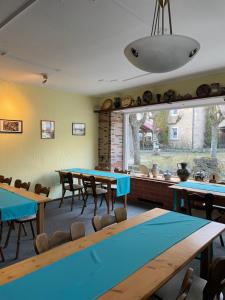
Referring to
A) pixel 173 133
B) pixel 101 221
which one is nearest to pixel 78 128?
pixel 173 133

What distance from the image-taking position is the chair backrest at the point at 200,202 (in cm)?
306

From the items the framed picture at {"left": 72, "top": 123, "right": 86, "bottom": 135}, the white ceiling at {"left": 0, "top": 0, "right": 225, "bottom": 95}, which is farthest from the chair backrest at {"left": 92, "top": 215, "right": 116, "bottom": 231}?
the framed picture at {"left": 72, "top": 123, "right": 86, "bottom": 135}

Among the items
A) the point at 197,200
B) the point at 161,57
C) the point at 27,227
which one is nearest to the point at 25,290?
the point at 161,57

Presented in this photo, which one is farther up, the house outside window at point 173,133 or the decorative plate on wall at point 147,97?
the decorative plate on wall at point 147,97

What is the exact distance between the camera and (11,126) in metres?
4.90

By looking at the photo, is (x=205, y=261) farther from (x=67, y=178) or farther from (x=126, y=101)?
(x=126, y=101)

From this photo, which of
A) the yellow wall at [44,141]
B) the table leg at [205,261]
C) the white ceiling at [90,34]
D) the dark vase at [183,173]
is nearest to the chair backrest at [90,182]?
the yellow wall at [44,141]

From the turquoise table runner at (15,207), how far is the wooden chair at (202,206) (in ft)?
6.68

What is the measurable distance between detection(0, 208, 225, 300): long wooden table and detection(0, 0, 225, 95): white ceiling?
2004 mm

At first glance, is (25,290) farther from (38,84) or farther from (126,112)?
(126,112)

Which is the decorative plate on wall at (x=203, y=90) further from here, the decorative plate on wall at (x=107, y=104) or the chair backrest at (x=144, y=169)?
the decorative plate on wall at (x=107, y=104)

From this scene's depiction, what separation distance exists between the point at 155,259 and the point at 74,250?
1.80 ft

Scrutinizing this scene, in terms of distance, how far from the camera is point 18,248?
2951 mm

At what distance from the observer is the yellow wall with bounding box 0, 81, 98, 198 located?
489 centimetres
